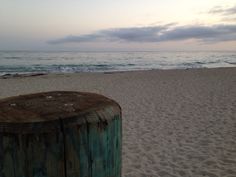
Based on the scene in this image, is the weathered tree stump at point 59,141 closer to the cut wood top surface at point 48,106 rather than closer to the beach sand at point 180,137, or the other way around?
the cut wood top surface at point 48,106

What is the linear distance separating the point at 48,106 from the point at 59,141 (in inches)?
11.2

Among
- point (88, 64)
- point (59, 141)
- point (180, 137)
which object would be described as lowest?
point (180, 137)

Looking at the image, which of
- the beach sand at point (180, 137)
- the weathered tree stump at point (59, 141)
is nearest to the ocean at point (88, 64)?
the beach sand at point (180, 137)

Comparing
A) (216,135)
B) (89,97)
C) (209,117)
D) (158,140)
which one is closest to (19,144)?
(89,97)

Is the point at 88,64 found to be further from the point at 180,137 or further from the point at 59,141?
the point at 59,141

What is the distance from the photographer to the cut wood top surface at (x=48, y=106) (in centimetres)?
114

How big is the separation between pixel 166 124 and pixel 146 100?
3462 mm

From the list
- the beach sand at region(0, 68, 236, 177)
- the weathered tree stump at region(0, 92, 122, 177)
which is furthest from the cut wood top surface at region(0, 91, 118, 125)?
the beach sand at region(0, 68, 236, 177)

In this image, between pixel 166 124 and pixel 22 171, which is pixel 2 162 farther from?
pixel 166 124

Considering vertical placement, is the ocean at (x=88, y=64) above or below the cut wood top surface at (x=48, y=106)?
below

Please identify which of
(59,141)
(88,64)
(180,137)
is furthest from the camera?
(88,64)

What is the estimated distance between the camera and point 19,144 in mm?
1074

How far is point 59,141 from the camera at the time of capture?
3.56 feet

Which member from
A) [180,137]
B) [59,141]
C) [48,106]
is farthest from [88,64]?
[59,141]
